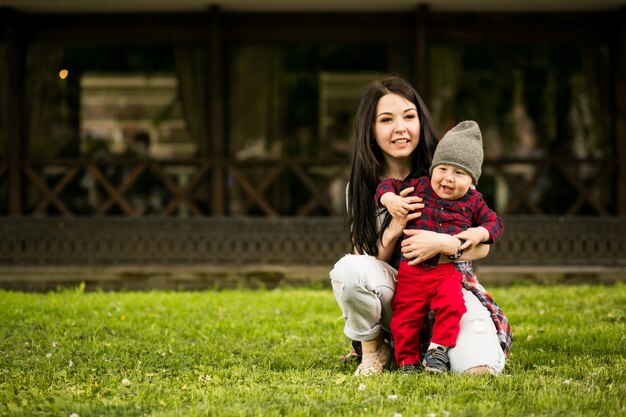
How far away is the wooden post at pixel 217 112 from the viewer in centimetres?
973

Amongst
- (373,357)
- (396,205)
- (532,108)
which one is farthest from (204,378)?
(532,108)

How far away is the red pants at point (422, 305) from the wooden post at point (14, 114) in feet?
23.2

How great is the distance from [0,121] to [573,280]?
7890 mm

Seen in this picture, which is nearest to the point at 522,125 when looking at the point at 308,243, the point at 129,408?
the point at 308,243

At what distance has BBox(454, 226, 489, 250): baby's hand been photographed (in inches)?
158

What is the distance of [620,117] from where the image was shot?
9875mm

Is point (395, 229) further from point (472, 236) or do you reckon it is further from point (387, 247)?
point (472, 236)

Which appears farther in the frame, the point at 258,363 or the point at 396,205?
the point at 258,363

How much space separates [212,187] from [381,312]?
605 centimetres

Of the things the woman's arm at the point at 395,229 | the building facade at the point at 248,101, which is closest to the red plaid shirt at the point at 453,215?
the woman's arm at the point at 395,229

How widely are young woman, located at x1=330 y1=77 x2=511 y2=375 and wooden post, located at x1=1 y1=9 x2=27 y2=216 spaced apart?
6.60 metres

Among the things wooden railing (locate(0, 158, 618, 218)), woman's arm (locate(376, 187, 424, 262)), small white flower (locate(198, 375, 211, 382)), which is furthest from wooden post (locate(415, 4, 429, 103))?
small white flower (locate(198, 375, 211, 382))

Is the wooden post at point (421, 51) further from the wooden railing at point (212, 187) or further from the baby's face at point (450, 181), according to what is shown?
the baby's face at point (450, 181)

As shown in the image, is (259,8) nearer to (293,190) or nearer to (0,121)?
(293,190)
